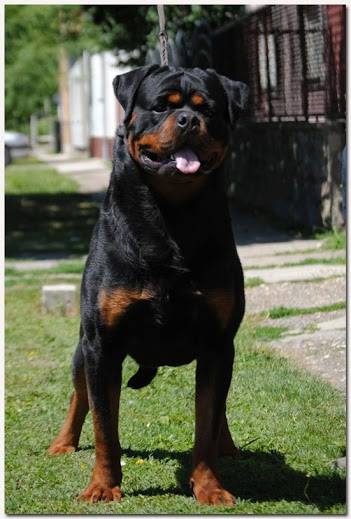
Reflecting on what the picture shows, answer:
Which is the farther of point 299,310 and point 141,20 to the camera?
point 141,20

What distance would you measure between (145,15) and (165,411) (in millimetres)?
11027

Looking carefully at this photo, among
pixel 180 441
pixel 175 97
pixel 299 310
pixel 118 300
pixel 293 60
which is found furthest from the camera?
pixel 293 60

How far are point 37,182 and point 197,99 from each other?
23.9 m

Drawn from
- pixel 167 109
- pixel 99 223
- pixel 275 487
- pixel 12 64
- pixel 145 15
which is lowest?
pixel 275 487

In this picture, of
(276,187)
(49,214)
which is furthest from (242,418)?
(49,214)

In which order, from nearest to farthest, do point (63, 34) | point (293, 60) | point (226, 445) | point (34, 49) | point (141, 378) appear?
1. point (141, 378)
2. point (226, 445)
3. point (293, 60)
4. point (63, 34)
5. point (34, 49)

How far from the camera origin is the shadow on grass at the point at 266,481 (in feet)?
16.0

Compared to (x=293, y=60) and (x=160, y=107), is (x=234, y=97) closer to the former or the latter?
(x=160, y=107)

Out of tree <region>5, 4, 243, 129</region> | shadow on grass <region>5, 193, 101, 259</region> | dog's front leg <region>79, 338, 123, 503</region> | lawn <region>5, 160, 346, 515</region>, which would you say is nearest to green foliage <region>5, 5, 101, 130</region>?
tree <region>5, 4, 243, 129</region>

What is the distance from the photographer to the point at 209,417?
479 centimetres

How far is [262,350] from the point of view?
25.7 feet

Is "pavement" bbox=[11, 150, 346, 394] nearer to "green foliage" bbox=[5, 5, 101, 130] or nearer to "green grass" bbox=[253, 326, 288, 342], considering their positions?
"green grass" bbox=[253, 326, 288, 342]

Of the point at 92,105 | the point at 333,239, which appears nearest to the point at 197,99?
the point at 333,239

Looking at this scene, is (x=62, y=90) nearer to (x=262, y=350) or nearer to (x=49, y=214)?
(x=49, y=214)
